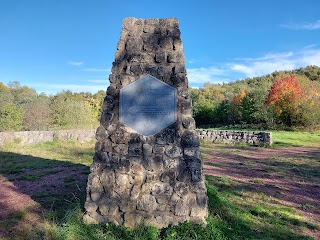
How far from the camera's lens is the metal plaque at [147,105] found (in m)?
4.70

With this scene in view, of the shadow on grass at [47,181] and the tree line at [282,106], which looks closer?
the shadow on grass at [47,181]

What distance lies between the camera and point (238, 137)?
20797mm

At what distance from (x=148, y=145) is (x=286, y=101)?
33007 millimetres

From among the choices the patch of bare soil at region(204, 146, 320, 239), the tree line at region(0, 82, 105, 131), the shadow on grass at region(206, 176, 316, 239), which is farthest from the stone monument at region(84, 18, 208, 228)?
the tree line at region(0, 82, 105, 131)

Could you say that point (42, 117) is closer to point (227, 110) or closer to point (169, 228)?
point (169, 228)

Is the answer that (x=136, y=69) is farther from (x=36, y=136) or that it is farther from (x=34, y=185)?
(x=36, y=136)

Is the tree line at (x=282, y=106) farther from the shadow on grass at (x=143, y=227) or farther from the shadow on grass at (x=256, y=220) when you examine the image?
the shadow on grass at (x=256, y=220)

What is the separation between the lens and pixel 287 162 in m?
12.5

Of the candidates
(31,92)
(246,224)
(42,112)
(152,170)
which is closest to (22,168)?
(152,170)

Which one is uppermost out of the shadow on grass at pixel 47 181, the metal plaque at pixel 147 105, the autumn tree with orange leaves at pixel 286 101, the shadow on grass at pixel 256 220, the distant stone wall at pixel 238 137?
the autumn tree with orange leaves at pixel 286 101

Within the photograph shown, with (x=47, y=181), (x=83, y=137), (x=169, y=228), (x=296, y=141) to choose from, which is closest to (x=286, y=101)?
(x=296, y=141)

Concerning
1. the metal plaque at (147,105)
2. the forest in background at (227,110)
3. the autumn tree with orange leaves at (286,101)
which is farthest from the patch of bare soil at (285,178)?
the autumn tree with orange leaves at (286,101)

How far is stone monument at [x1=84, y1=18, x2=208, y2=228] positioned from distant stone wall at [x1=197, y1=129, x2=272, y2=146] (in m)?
16.0

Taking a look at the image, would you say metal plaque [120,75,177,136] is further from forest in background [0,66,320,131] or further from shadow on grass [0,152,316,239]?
forest in background [0,66,320,131]
